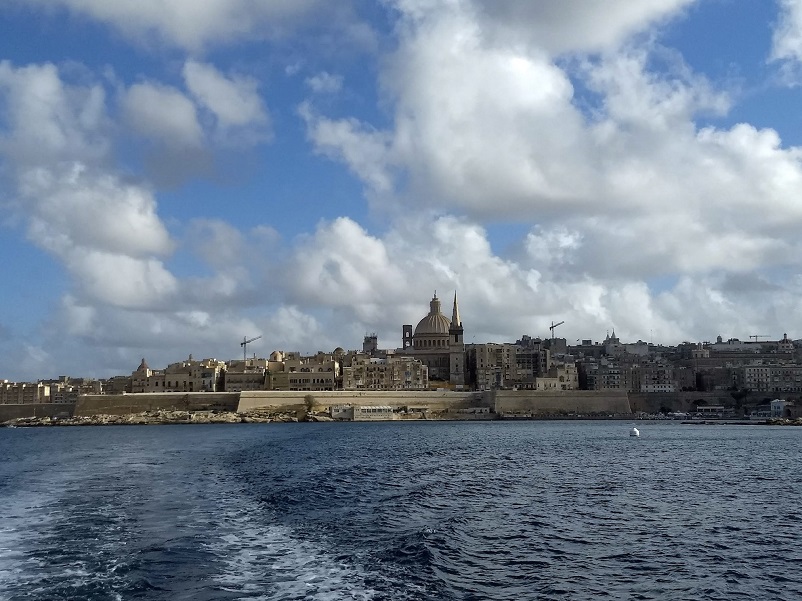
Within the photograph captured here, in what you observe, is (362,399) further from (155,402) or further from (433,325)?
(433,325)

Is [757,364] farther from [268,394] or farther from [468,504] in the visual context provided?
[468,504]

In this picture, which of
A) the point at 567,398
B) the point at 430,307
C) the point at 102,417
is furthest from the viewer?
the point at 430,307

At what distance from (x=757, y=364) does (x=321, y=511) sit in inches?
4098

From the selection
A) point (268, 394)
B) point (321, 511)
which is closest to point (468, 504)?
point (321, 511)

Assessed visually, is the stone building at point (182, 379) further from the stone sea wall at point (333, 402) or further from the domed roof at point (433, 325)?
the domed roof at point (433, 325)

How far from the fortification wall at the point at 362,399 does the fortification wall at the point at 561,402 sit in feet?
6.86

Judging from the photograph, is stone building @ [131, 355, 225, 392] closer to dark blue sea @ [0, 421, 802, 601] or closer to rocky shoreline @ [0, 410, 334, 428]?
rocky shoreline @ [0, 410, 334, 428]

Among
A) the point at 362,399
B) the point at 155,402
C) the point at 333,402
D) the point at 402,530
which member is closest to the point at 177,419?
the point at 155,402

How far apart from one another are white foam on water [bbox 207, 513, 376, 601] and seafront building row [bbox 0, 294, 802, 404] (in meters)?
84.2

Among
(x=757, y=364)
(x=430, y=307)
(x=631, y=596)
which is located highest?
(x=430, y=307)

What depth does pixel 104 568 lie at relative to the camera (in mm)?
14367

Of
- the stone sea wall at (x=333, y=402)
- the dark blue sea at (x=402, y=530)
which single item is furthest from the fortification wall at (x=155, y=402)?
the dark blue sea at (x=402, y=530)

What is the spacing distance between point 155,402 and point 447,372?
4303 centimetres

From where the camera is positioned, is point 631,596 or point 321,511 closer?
point 631,596
